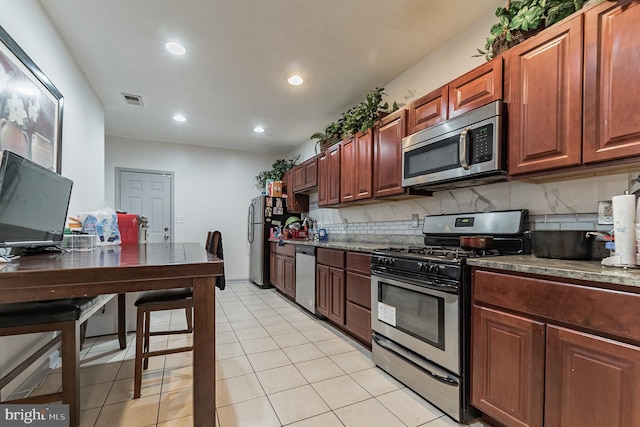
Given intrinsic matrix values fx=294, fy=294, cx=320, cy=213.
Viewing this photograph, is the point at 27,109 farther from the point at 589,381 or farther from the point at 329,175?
the point at 589,381

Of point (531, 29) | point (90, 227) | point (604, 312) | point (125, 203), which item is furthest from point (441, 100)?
point (125, 203)

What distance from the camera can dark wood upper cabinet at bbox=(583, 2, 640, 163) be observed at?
4.19 ft

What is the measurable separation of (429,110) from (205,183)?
4512 mm

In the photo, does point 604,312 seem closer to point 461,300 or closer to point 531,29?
point 461,300

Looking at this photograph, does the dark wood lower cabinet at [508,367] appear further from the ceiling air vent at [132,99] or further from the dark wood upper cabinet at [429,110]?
the ceiling air vent at [132,99]

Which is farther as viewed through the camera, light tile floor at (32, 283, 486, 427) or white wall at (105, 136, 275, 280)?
white wall at (105, 136, 275, 280)

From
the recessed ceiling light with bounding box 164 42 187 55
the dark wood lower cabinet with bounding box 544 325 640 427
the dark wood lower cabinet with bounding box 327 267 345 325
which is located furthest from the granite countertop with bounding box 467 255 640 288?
the recessed ceiling light with bounding box 164 42 187 55

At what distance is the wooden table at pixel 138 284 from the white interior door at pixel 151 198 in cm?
451

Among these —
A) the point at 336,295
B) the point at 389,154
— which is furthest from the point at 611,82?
the point at 336,295

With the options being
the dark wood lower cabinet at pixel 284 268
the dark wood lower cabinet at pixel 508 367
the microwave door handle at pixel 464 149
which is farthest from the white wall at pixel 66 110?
the microwave door handle at pixel 464 149

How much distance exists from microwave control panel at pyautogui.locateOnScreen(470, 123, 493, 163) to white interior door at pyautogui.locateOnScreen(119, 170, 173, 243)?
5090mm

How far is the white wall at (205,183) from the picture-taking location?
5.16 meters

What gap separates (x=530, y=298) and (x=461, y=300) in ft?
1.14

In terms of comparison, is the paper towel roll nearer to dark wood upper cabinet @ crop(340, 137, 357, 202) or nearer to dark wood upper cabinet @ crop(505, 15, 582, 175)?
dark wood upper cabinet @ crop(505, 15, 582, 175)
